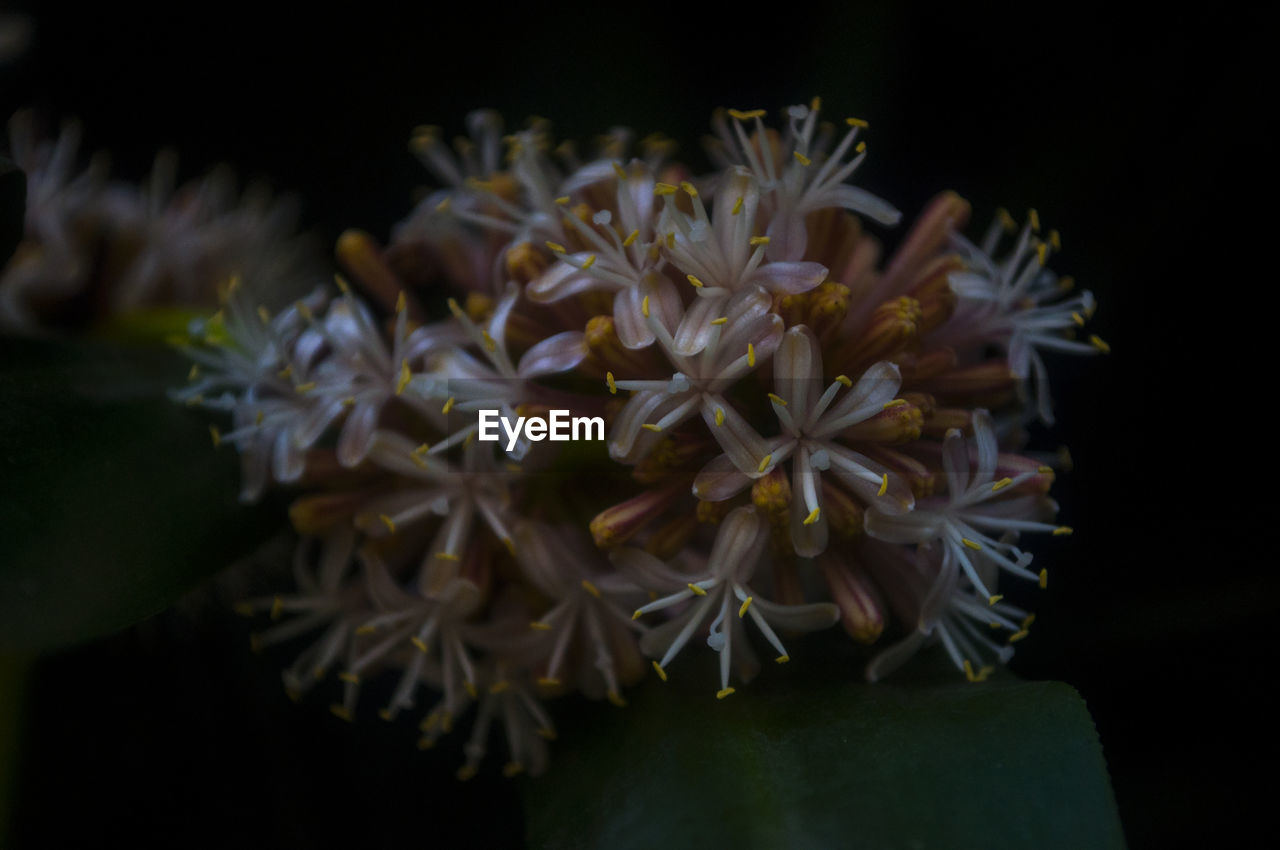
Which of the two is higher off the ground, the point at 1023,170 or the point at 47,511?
the point at 1023,170

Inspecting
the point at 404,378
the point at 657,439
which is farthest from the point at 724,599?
the point at 404,378

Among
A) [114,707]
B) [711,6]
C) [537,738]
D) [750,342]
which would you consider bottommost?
[114,707]

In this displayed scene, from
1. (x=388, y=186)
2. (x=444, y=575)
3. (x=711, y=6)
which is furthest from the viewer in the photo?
(x=388, y=186)

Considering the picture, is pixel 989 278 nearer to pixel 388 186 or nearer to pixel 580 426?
pixel 580 426

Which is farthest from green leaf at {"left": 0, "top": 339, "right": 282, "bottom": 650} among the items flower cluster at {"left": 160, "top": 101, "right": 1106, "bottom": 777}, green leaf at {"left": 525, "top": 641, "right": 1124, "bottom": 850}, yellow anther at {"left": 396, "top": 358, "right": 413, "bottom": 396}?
green leaf at {"left": 525, "top": 641, "right": 1124, "bottom": 850}

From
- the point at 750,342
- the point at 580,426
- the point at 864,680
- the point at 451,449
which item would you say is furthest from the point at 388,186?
the point at 864,680

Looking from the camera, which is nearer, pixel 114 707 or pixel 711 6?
pixel 114 707
